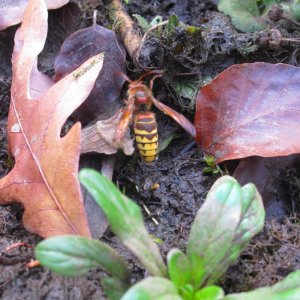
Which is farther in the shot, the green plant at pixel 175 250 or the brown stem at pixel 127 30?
the brown stem at pixel 127 30

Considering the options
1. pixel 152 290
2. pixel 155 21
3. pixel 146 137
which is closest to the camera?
pixel 152 290

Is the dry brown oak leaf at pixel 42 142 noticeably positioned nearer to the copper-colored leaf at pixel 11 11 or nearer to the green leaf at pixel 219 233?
the copper-colored leaf at pixel 11 11

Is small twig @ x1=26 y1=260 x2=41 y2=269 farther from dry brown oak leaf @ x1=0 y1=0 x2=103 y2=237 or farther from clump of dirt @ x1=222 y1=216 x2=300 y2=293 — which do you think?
clump of dirt @ x1=222 y1=216 x2=300 y2=293

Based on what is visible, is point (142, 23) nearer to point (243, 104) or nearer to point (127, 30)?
point (127, 30)

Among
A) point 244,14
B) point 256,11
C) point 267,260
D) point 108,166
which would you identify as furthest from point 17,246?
point 256,11

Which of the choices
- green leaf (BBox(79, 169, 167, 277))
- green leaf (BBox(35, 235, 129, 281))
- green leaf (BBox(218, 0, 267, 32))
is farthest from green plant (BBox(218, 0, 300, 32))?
green leaf (BBox(35, 235, 129, 281))

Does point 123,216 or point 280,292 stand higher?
point 123,216

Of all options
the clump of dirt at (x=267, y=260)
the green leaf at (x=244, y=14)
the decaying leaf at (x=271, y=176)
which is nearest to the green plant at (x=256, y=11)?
the green leaf at (x=244, y=14)

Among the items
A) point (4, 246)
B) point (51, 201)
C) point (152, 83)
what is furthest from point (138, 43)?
point (4, 246)
